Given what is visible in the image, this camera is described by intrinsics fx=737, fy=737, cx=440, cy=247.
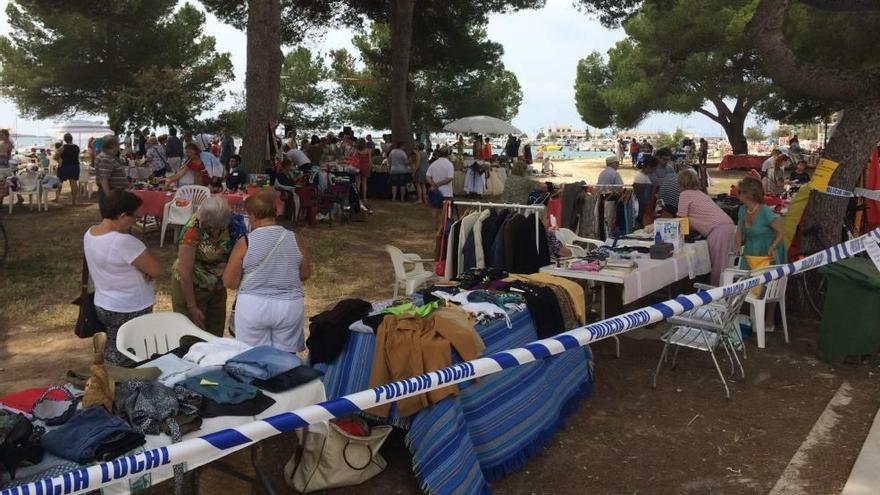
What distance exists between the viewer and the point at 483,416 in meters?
3.88

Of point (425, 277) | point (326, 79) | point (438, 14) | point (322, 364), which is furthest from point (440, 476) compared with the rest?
point (326, 79)

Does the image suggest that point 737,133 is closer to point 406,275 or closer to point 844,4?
point 844,4

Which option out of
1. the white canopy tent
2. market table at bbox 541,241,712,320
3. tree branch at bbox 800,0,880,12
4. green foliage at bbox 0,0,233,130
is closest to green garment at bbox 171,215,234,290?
market table at bbox 541,241,712,320

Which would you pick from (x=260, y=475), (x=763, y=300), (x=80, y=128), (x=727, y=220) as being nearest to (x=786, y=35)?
(x=727, y=220)

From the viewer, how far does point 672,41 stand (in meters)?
29.8

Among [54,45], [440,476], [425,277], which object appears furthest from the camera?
[54,45]

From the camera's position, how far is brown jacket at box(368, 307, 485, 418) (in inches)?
145

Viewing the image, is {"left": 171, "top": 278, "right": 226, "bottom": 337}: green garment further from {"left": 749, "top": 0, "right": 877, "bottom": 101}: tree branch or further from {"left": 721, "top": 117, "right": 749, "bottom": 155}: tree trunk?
{"left": 721, "top": 117, "right": 749, "bottom": 155}: tree trunk

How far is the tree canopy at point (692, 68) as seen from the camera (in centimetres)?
2791

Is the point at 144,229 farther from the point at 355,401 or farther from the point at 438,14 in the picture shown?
the point at 438,14

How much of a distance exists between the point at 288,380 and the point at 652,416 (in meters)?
2.77

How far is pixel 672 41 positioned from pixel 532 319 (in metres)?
28.1

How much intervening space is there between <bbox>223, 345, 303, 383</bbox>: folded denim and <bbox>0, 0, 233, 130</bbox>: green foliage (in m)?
28.0

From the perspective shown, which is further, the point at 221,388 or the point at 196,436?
the point at 221,388
